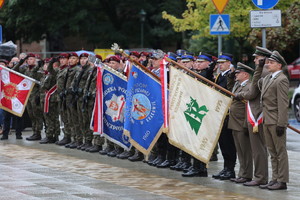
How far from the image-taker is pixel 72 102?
60.4ft

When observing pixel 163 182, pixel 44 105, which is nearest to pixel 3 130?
pixel 44 105

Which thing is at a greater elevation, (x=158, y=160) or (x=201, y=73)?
(x=201, y=73)

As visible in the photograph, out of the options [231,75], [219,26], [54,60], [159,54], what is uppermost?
[219,26]

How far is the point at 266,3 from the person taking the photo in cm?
1488

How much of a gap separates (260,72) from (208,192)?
1976 mm

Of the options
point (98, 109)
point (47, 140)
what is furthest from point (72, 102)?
point (47, 140)

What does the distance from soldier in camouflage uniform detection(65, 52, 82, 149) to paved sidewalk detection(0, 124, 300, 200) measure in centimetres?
137

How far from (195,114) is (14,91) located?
8.11 metres

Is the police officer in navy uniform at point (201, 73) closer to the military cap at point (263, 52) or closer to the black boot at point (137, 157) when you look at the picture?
the military cap at point (263, 52)

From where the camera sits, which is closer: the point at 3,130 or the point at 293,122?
the point at 3,130

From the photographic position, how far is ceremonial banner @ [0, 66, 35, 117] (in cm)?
2011

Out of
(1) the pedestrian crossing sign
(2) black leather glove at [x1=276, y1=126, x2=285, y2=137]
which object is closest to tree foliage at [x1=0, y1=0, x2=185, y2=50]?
(1) the pedestrian crossing sign

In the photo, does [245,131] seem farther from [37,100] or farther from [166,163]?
[37,100]

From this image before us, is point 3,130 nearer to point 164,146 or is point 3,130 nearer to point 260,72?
point 164,146
